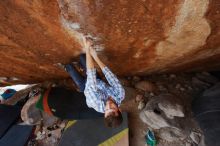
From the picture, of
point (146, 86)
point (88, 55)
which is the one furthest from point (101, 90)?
point (146, 86)

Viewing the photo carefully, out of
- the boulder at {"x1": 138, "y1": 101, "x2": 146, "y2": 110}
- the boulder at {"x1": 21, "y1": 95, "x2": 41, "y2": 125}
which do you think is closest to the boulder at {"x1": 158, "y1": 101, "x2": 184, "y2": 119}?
the boulder at {"x1": 138, "y1": 101, "x2": 146, "y2": 110}

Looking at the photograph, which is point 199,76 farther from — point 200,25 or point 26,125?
point 26,125

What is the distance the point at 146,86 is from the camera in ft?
11.5

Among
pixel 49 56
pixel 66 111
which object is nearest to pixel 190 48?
pixel 49 56

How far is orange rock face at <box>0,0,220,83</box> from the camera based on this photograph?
69.7 inches

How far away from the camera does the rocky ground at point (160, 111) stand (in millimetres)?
3080

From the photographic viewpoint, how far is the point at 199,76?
12.1 feet

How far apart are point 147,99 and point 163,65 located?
0.63 metres

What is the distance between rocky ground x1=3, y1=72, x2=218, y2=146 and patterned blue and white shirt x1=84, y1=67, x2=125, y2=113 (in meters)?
1.08

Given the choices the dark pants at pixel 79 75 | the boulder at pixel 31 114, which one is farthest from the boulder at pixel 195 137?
the boulder at pixel 31 114

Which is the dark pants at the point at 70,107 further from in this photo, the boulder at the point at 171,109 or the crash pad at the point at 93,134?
the boulder at the point at 171,109

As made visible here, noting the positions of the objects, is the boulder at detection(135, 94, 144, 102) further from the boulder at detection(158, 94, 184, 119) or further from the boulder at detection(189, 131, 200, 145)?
the boulder at detection(189, 131, 200, 145)

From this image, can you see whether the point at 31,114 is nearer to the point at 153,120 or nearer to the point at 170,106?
the point at 153,120

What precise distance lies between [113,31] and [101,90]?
0.54 metres
